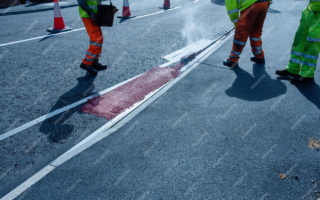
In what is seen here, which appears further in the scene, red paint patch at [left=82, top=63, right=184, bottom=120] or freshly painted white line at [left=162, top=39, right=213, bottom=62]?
freshly painted white line at [left=162, top=39, right=213, bottom=62]

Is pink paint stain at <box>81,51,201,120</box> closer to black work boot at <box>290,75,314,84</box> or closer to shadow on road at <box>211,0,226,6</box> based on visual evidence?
black work boot at <box>290,75,314,84</box>

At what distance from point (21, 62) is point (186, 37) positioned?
424cm

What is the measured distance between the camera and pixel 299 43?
4.84m

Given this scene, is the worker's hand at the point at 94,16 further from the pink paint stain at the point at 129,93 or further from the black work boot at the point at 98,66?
the pink paint stain at the point at 129,93

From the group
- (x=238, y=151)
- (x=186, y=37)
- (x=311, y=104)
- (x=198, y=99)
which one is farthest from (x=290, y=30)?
(x=238, y=151)

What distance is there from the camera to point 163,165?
117 inches

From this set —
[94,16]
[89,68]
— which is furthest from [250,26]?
[89,68]

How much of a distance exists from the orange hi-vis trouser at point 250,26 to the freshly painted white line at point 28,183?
162 inches

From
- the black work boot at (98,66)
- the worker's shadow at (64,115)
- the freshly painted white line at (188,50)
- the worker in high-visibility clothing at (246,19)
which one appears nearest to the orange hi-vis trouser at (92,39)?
the black work boot at (98,66)

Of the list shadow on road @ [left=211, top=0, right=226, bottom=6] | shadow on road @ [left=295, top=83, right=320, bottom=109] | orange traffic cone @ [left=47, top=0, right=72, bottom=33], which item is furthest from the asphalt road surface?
shadow on road @ [left=211, top=0, right=226, bottom=6]

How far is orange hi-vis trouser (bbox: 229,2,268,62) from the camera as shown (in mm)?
5172

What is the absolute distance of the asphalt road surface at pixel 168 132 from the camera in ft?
8.86

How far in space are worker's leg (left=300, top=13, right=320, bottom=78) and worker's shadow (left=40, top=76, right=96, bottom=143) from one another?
379 cm

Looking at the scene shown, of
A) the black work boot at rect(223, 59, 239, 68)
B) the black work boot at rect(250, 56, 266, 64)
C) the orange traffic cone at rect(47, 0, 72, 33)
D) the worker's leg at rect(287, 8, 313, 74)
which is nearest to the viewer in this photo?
the worker's leg at rect(287, 8, 313, 74)
